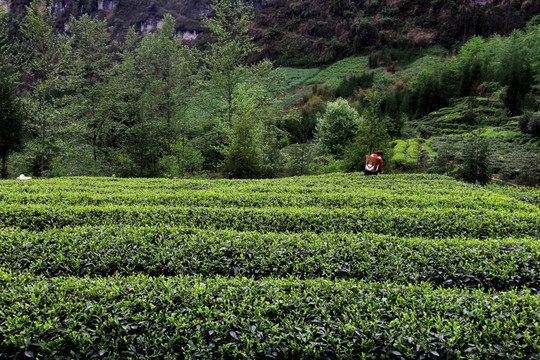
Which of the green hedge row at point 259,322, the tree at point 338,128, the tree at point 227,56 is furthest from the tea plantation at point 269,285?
the tree at point 338,128

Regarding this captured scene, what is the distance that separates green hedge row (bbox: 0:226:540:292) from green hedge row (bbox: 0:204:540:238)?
1.10 m

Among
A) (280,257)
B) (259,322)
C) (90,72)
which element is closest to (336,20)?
(90,72)

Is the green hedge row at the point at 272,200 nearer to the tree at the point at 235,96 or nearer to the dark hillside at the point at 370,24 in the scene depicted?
the tree at the point at 235,96

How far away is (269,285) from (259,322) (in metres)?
0.70

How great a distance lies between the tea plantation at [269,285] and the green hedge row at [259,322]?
0.05ft

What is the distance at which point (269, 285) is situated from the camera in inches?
146

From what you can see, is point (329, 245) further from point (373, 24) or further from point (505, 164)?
point (373, 24)

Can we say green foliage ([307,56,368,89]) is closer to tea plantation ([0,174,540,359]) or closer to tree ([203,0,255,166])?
tree ([203,0,255,166])

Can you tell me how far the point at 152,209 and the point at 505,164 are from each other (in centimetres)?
2272

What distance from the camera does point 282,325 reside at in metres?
3.00

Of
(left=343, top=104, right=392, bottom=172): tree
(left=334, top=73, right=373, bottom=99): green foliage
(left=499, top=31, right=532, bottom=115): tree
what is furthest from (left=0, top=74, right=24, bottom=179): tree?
(left=334, top=73, right=373, bottom=99): green foliage

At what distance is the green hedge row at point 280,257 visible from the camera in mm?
4359

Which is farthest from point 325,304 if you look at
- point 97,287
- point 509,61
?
point 509,61

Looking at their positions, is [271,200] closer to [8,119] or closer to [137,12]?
[8,119]
